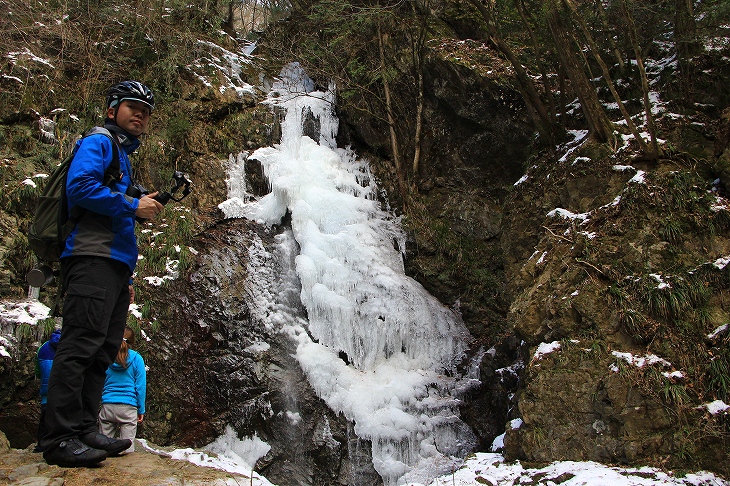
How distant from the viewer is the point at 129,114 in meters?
2.99

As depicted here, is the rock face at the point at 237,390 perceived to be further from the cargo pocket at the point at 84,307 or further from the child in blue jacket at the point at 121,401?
the cargo pocket at the point at 84,307

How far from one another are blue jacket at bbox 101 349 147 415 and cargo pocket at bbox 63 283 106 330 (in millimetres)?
1396

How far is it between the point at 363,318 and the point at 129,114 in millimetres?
4856

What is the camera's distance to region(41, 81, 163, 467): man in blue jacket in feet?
8.10

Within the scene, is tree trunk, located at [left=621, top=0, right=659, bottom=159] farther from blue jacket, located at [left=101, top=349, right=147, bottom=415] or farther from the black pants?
blue jacket, located at [left=101, top=349, right=147, bottom=415]

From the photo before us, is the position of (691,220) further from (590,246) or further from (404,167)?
(404,167)

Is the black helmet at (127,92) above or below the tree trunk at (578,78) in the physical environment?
below

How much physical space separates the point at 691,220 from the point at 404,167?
5.62 meters

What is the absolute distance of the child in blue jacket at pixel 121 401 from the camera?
12.7 feet

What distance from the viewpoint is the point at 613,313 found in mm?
4664

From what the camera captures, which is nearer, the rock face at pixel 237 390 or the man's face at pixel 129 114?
the man's face at pixel 129 114

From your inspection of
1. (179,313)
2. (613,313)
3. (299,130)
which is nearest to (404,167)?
(299,130)

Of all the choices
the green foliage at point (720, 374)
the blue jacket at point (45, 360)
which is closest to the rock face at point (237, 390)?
the blue jacket at point (45, 360)

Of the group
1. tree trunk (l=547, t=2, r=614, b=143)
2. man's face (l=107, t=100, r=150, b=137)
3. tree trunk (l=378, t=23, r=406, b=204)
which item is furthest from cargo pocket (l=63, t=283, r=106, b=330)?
tree trunk (l=378, t=23, r=406, b=204)
